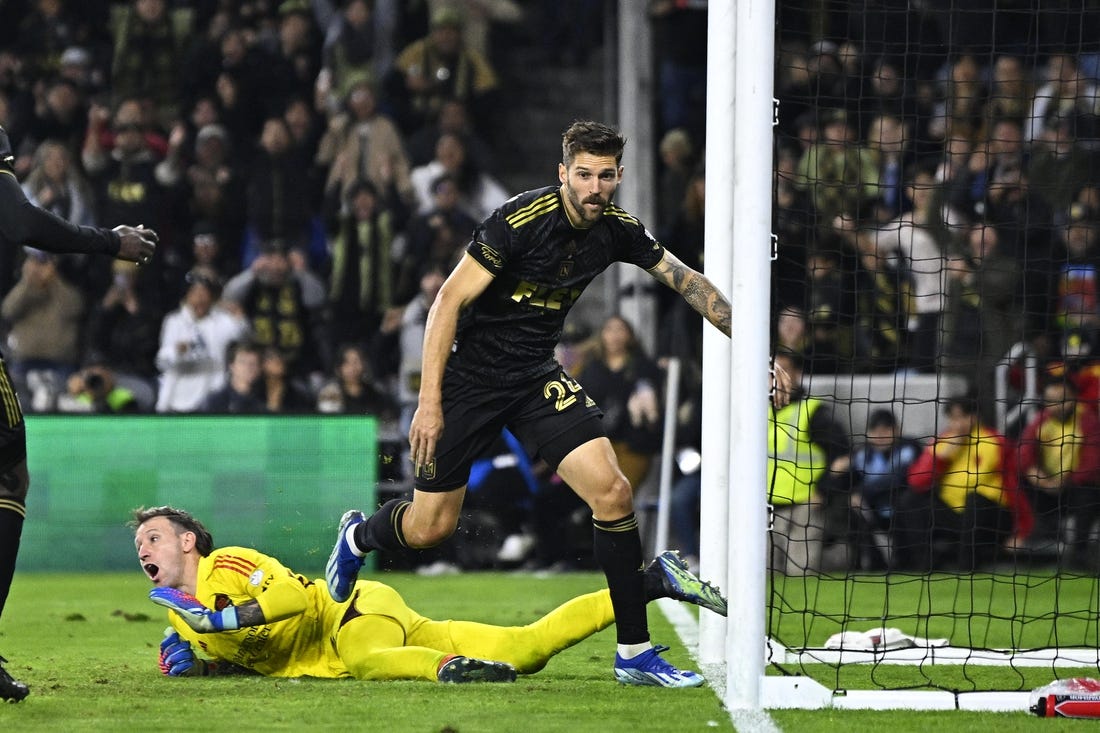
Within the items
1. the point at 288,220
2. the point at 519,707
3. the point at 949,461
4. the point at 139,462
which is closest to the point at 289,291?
the point at 288,220

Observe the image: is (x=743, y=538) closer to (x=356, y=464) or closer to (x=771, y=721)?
(x=771, y=721)

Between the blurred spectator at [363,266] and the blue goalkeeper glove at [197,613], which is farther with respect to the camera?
the blurred spectator at [363,266]

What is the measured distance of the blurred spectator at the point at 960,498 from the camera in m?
11.9

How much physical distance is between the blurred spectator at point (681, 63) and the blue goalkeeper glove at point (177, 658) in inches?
396

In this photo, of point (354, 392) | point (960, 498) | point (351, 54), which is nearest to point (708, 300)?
point (960, 498)

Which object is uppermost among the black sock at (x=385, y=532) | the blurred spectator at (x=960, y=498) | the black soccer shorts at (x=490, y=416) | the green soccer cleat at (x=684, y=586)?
the black soccer shorts at (x=490, y=416)

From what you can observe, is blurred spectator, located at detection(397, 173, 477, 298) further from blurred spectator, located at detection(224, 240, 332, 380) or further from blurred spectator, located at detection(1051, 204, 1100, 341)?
blurred spectator, located at detection(1051, 204, 1100, 341)

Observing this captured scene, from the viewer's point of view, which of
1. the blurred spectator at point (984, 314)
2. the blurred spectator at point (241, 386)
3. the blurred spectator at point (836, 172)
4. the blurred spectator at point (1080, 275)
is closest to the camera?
the blurred spectator at point (984, 314)

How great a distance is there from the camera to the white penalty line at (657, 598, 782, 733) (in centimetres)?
504

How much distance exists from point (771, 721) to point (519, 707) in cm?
88

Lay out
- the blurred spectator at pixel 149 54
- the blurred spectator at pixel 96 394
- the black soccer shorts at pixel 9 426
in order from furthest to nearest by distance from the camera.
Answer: the blurred spectator at pixel 149 54 → the blurred spectator at pixel 96 394 → the black soccer shorts at pixel 9 426

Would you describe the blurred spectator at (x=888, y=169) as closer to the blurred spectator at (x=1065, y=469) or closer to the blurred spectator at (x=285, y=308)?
the blurred spectator at (x=1065, y=469)

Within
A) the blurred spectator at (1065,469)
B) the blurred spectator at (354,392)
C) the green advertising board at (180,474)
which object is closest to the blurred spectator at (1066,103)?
the blurred spectator at (1065,469)

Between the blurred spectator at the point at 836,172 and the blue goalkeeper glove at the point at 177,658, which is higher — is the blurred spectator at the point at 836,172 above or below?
above
